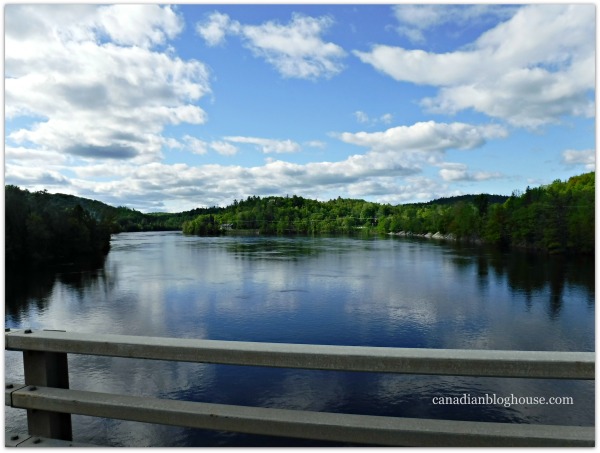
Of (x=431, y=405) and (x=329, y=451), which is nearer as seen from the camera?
(x=329, y=451)

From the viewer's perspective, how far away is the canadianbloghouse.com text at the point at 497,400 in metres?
7.40

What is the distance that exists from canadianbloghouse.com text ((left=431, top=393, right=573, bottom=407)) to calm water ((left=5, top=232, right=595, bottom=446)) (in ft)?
0.35

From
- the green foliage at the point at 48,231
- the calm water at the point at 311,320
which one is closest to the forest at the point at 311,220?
the green foliage at the point at 48,231

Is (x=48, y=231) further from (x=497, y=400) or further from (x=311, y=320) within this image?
(x=497, y=400)

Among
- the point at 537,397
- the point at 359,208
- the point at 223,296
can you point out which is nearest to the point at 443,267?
the point at 223,296

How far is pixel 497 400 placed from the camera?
7.59 meters

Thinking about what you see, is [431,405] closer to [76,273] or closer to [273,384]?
[273,384]

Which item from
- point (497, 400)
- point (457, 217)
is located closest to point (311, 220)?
point (457, 217)

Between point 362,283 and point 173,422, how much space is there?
65.3ft

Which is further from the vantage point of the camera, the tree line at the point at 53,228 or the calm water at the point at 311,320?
the tree line at the point at 53,228

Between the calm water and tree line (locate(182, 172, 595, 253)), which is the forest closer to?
tree line (locate(182, 172, 595, 253))

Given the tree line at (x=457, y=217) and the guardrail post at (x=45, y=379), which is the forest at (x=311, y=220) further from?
the guardrail post at (x=45, y=379)

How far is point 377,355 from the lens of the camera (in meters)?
1.55

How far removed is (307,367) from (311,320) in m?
12.6
